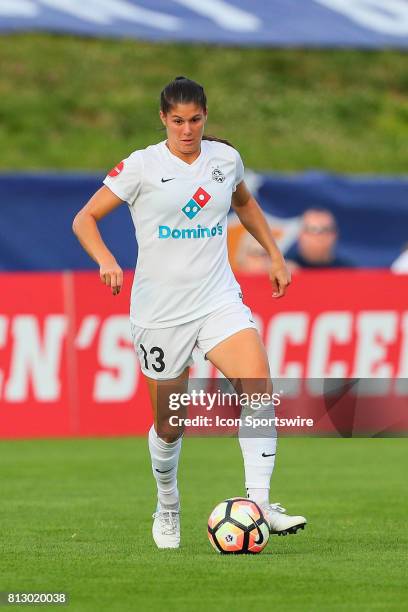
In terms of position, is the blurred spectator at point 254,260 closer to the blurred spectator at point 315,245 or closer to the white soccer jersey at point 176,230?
the blurred spectator at point 315,245

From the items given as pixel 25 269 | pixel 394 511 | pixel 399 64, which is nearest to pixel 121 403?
pixel 25 269

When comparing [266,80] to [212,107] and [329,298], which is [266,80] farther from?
[329,298]

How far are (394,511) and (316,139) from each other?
1871 centimetres

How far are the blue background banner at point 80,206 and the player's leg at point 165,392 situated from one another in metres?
10.6

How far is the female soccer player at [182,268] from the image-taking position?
777 cm

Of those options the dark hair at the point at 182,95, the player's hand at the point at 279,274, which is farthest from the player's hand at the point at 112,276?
the player's hand at the point at 279,274

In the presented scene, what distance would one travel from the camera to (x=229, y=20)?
18.1 metres

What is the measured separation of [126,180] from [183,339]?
852mm

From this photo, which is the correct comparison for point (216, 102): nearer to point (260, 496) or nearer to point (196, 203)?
point (196, 203)

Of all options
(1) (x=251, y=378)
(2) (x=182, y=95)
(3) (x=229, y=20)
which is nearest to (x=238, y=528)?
(1) (x=251, y=378)

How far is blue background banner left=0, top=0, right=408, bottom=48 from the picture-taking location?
1755cm

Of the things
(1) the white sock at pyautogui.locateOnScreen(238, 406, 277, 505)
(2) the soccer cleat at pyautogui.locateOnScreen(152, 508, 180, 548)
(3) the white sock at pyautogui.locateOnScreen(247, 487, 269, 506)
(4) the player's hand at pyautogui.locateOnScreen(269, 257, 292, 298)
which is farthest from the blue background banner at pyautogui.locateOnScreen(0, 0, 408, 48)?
(3) the white sock at pyautogui.locateOnScreen(247, 487, 269, 506)

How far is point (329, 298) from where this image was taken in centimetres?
1525

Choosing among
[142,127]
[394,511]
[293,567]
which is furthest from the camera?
[142,127]
